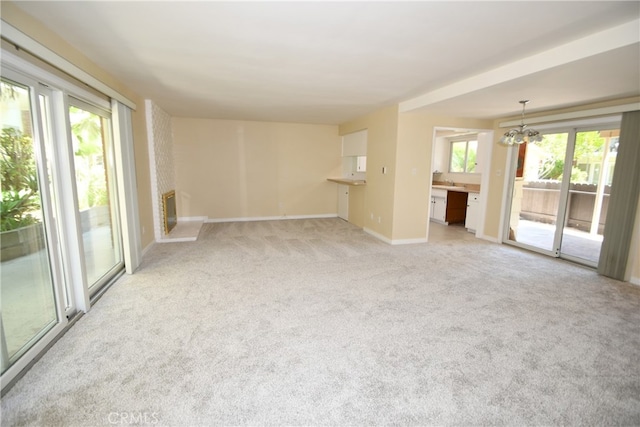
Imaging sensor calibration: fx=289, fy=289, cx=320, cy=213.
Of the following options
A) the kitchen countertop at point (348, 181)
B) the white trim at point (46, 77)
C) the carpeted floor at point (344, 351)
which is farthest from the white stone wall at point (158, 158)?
the kitchen countertop at point (348, 181)

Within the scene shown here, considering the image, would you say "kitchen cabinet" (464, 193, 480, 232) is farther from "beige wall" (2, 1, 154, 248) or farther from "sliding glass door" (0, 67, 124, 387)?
"sliding glass door" (0, 67, 124, 387)

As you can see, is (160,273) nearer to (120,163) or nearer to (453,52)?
(120,163)

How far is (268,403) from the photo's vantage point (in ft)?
5.49

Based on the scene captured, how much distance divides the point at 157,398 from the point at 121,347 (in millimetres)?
706

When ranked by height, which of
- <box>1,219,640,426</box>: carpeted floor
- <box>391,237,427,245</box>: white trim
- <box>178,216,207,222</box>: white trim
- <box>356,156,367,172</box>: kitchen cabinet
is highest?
<box>356,156,367,172</box>: kitchen cabinet

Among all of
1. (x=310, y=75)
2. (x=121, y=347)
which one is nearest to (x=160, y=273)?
(x=121, y=347)

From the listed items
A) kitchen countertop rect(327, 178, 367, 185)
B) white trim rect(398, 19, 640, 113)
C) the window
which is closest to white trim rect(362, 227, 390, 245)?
kitchen countertop rect(327, 178, 367, 185)

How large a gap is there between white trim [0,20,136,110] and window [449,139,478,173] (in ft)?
23.2

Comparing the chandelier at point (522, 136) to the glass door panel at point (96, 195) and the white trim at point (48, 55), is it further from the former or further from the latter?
the glass door panel at point (96, 195)

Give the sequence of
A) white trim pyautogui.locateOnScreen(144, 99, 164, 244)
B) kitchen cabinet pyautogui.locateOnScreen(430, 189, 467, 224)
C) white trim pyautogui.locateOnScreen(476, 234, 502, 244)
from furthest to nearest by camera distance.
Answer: kitchen cabinet pyautogui.locateOnScreen(430, 189, 467, 224) < white trim pyautogui.locateOnScreen(476, 234, 502, 244) < white trim pyautogui.locateOnScreen(144, 99, 164, 244)

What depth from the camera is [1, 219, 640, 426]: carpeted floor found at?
1.63 metres

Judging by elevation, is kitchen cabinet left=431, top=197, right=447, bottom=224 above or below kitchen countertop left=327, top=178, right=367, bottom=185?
below

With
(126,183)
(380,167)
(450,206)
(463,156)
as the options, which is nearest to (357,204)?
(380,167)

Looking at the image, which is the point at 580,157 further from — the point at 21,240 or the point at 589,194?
the point at 21,240
